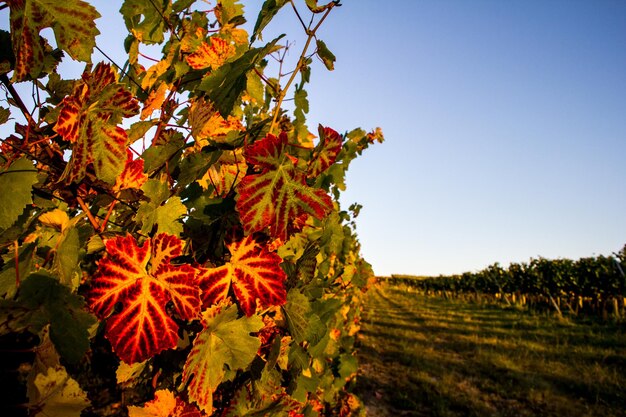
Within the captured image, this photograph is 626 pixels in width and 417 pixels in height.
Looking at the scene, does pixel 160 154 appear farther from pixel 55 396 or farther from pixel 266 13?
pixel 55 396

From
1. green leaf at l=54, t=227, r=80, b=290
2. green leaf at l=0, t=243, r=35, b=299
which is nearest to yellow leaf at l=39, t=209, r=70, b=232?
green leaf at l=0, t=243, r=35, b=299

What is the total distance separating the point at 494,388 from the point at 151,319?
8150 mm

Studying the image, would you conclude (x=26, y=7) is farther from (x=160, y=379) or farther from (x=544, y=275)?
(x=544, y=275)

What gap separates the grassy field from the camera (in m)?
6.35

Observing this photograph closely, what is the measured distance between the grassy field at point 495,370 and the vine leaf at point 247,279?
246 inches

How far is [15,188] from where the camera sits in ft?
2.25

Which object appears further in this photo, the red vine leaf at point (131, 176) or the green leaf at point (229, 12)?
the green leaf at point (229, 12)

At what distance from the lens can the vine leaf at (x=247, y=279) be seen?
3.07 ft

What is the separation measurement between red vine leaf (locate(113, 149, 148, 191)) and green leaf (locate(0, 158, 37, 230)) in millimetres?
319

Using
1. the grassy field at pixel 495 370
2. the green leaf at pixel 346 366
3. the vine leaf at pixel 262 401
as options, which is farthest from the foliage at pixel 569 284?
the vine leaf at pixel 262 401

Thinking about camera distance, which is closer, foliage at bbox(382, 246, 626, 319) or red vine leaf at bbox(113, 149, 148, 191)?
red vine leaf at bbox(113, 149, 148, 191)

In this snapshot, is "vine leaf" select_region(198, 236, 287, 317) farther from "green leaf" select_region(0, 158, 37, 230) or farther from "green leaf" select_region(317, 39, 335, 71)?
"green leaf" select_region(317, 39, 335, 71)

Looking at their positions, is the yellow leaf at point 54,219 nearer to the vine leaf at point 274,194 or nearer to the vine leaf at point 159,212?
the vine leaf at point 159,212

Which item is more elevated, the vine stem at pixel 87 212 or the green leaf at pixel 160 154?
the green leaf at pixel 160 154
